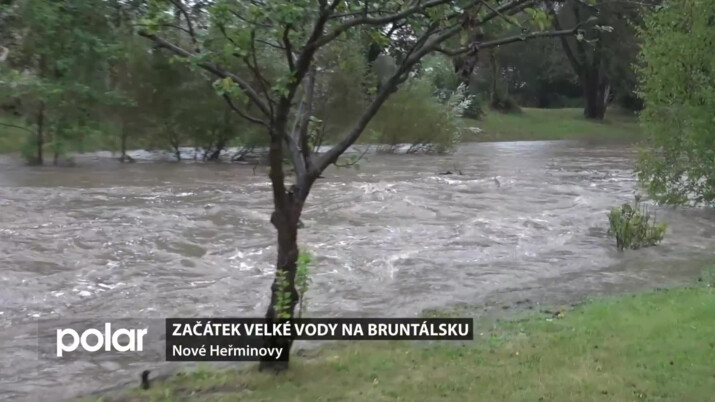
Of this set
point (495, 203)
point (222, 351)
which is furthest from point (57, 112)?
point (495, 203)

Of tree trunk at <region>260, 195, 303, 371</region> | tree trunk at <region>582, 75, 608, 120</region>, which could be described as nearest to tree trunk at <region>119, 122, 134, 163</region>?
tree trunk at <region>260, 195, 303, 371</region>

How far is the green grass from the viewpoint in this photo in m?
53.9

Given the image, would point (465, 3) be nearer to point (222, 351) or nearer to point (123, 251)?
point (222, 351)

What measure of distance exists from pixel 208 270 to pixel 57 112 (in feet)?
23.2

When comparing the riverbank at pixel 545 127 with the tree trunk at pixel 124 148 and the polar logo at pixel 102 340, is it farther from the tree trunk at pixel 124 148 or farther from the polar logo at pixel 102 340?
the polar logo at pixel 102 340

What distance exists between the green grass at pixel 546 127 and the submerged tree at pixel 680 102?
104 feet

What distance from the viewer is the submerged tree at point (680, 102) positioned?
57.0 feet

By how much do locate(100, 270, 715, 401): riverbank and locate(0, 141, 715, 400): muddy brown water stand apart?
1767 millimetres

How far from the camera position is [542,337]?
23.7ft

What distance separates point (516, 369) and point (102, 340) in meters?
4.46

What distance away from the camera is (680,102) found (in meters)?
18.1
